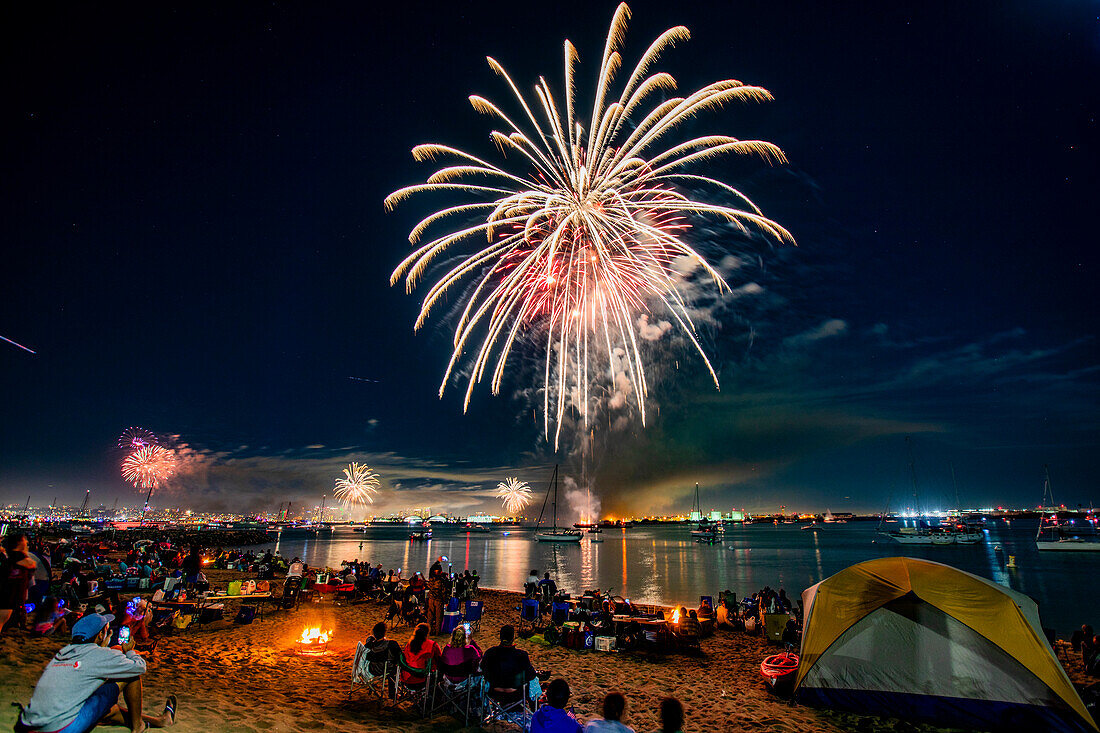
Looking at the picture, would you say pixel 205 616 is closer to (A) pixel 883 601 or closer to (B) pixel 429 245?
(B) pixel 429 245

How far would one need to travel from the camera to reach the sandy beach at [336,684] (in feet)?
27.6

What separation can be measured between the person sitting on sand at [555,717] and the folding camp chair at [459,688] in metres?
3.34

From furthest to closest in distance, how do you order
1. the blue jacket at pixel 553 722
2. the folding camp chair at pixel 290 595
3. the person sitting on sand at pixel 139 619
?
the folding camp chair at pixel 290 595 → the person sitting on sand at pixel 139 619 → the blue jacket at pixel 553 722

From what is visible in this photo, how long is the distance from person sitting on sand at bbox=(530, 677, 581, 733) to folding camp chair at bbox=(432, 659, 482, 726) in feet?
10.9

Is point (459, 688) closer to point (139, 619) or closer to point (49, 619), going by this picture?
point (139, 619)

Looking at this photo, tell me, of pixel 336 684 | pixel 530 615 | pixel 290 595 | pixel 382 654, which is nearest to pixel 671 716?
pixel 382 654

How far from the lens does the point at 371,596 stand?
77.4ft

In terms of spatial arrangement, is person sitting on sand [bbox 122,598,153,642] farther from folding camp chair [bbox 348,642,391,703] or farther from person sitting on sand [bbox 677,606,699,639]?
person sitting on sand [bbox 677,606,699,639]

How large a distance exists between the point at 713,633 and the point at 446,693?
11.8 metres

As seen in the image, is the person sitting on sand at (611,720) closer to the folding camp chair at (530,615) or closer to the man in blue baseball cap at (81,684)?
the man in blue baseball cap at (81,684)

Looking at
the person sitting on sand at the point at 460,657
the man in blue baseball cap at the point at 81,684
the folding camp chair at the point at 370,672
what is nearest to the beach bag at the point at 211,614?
the folding camp chair at the point at 370,672

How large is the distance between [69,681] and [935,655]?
528 inches

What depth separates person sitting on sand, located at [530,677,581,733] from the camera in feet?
19.5

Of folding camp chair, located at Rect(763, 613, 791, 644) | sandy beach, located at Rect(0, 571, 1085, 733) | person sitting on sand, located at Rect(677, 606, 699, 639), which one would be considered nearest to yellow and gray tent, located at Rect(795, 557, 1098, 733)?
sandy beach, located at Rect(0, 571, 1085, 733)
